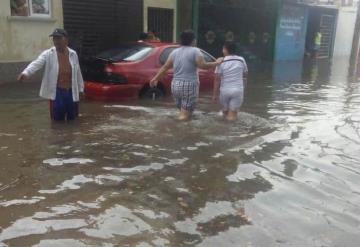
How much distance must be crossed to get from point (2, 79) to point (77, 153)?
21.3ft

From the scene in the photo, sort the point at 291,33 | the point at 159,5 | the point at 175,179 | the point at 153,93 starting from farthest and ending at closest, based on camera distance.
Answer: the point at 291,33 < the point at 159,5 < the point at 153,93 < the point at 175,179

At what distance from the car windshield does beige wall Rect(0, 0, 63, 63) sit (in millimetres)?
3333

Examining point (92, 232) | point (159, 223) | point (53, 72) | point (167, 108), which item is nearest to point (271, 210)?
point (159, 223)

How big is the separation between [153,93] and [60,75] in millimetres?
2983

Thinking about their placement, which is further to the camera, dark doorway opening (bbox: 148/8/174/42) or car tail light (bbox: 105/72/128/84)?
dark doorway opening (bbox: 148/8/174/42)

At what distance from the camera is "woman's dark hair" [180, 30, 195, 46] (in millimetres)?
7156

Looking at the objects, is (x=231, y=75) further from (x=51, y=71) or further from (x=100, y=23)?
(x=100, y=23)

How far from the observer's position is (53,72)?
6.84 meters

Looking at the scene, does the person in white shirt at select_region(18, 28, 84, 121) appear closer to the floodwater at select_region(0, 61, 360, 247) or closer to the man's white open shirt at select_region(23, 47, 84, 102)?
the man's white open shirt at select_region(23, 47, 84, 102)

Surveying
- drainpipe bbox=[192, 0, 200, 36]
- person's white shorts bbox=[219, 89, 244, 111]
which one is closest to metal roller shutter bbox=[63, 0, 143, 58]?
drainpipe bbox=[192, 0, 200, 36]

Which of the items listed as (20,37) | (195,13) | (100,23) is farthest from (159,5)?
(20,37)

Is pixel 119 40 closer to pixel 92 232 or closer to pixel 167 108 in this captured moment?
pixel 167 108

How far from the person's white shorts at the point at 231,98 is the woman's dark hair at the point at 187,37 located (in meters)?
1.04

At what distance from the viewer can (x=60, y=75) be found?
22.7 ft
